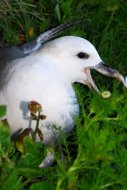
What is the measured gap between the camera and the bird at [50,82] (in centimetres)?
217

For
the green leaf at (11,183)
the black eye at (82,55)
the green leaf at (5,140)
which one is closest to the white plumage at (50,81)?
the black eye at (82,55)

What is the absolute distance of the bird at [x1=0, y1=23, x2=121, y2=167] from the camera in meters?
2.17

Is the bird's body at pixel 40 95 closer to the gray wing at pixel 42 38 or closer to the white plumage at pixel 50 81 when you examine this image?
the white plumage at pixel 50 81

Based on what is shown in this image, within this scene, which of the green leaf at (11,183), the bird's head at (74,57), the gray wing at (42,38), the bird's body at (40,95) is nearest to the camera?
the green leaf at (11,183)

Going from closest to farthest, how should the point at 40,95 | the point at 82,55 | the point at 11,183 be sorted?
the point at 11,183
the point at 40,95
the point at 82,55

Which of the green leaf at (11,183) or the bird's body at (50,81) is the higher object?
the bird's body at (50,81)

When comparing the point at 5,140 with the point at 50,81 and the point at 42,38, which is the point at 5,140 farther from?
the point at 42,38

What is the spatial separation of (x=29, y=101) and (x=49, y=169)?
33 cm

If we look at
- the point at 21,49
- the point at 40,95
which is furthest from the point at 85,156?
the point at 21,49

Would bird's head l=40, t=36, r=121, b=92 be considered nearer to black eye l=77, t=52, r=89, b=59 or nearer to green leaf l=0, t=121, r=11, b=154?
black eye l=77, t=52, r=89, b=59

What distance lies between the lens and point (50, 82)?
2.22 m

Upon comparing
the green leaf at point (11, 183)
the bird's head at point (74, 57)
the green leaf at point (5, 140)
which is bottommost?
the green leaf at point (11, 183)

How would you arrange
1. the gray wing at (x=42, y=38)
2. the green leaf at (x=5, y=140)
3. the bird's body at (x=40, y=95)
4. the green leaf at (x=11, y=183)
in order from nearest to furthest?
1. the green leaf at (x=11, y=183)
2. the green leaf at (x=5, y=140)
3. the bird's body at (x=40, y=95)
4. the gray wing at (x=42, y=38)

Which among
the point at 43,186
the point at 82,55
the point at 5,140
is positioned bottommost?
the point at 43,186
